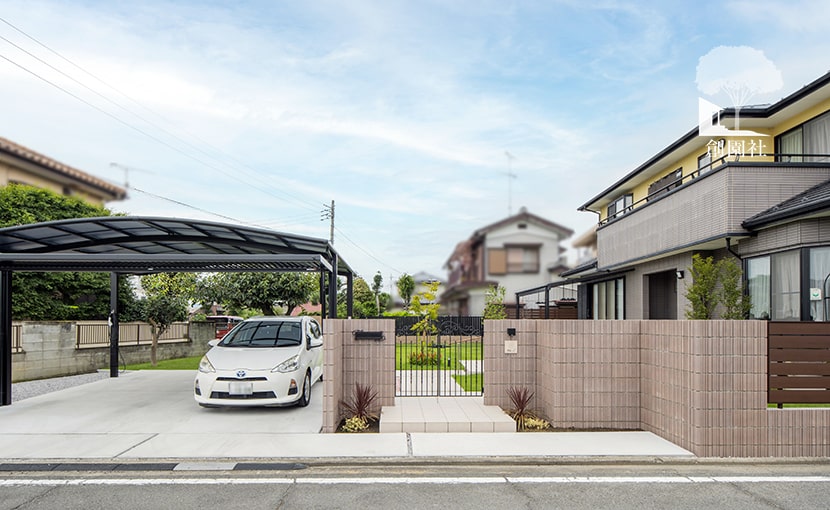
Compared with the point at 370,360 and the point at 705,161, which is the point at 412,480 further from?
the point at 705,161

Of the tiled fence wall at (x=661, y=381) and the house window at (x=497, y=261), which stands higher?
the house window at (x=497, y=261)

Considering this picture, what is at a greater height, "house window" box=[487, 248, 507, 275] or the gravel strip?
"house window" box=[487, 248, 507, 275]

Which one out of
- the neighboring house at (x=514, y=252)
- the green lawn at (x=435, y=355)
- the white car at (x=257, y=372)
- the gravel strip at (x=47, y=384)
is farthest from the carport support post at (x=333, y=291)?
the neighboring house at (x=514, y=252)

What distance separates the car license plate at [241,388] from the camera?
9086 millimetres

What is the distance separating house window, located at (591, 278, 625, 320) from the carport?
10.0 meters

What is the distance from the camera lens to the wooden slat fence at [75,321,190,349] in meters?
15.1

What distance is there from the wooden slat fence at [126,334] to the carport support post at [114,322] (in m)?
1.39

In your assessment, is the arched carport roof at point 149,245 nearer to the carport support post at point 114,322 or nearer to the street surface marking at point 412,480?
the carport support post at point 114,322

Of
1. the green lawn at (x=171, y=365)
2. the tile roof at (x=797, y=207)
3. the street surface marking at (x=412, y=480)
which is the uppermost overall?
the tile roof at (x=797, y=207)

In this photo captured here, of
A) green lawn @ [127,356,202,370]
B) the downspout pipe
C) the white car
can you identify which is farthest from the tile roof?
green lawn @ [127,356,202,370]

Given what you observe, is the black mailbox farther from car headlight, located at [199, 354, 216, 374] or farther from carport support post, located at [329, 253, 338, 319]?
car headlight, located at [199, 354, 216, 374]

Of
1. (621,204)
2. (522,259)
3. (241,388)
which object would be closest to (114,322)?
(241,388)

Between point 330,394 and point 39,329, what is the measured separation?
932 cm

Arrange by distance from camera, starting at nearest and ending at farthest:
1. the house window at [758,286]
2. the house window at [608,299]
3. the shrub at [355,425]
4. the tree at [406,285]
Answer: the shrub at [355,425], the house window at [758,286], the house window at [608,299], the tree at [406,285]
